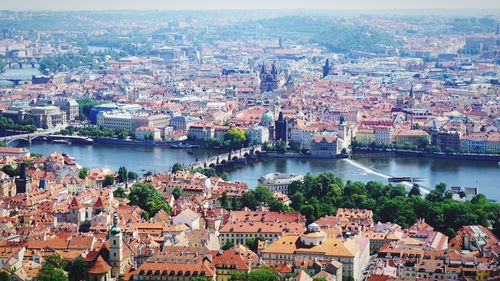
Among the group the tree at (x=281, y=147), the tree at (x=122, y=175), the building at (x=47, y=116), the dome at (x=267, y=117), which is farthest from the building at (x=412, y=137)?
the building at (x=47, y=116)

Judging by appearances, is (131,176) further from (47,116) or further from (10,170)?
(47,116)

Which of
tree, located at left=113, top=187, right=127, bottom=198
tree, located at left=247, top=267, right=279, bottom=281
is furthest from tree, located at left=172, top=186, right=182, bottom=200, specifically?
tree, located at left=247, top=267, right=279, bottom=281

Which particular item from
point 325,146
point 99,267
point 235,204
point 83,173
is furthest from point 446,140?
point 99,267

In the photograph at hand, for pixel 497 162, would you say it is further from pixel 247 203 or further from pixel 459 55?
pixel 459 55

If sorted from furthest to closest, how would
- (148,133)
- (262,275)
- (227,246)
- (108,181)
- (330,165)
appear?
(148,133) < (330,165) < (108,181) < (227,246) < (262,275)

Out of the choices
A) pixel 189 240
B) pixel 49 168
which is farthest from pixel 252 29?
pixel 189 240
